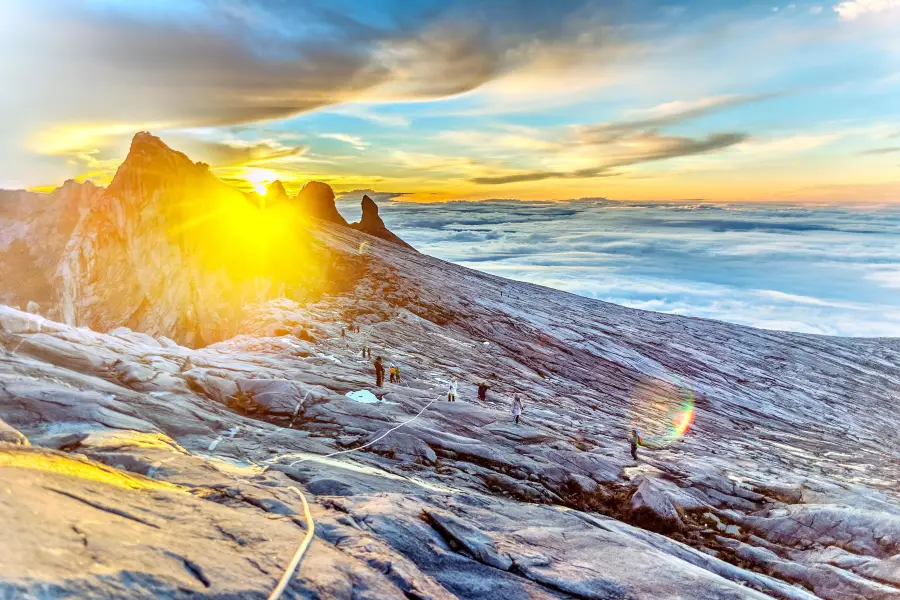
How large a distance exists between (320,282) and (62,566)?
56338 mm

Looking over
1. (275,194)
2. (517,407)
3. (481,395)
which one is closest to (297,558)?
(517,407)

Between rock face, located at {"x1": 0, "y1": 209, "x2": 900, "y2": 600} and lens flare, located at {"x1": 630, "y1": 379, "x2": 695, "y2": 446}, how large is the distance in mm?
800

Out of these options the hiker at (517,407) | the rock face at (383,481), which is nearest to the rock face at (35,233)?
the rock face at (383,481)

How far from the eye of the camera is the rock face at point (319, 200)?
10588cm

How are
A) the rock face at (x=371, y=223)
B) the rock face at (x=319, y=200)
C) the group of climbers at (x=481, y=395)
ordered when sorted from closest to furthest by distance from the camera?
the group of climbers at (x=481, y=395), the rock face at (x=319, y=200), the rock face at (x=371, y=223)

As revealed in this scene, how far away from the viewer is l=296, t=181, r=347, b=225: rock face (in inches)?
4168

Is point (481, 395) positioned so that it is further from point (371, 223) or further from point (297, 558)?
point (371, 223)

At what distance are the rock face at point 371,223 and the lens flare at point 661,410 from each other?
6612cm

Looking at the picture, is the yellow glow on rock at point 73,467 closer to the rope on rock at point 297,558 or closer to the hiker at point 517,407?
the rope on rock at point 297,558

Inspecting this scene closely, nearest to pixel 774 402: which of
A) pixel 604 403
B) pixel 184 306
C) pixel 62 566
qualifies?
pixel 604 403

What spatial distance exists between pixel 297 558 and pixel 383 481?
29.7ft

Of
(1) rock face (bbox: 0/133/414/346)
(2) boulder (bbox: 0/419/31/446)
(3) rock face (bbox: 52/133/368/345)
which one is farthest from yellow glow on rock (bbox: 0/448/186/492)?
(1) rock face (bbox: 0/133/414/346)

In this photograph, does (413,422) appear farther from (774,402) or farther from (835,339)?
(835,339)

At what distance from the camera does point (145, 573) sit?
796cm
